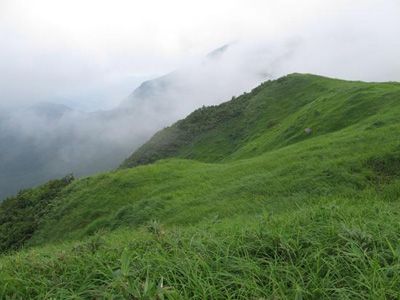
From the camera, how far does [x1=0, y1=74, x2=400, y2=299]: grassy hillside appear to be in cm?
533

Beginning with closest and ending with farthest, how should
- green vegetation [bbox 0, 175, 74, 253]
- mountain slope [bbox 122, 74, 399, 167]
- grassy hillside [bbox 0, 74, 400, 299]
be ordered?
grassy hillside [bbox 0, 74, 400, 299] → green vegetation [bbox 0, 175, 74, 253] → mountain slope [bbox 122, 74, 399, 167]

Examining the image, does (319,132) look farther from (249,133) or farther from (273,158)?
(249,133)

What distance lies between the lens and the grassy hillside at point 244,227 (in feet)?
17.5

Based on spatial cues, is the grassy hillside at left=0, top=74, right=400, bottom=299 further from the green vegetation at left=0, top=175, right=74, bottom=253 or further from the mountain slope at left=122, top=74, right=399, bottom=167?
the green vegetation at left=0, top=175, right=74, bottom=253

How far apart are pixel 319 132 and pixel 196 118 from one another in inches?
2312

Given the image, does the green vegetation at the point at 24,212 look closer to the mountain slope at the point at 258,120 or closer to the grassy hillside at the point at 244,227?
the grassy hillside at the point at 244,227

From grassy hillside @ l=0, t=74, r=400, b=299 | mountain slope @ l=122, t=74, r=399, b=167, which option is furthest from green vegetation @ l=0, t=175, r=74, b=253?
mountain slope @ l=122, t=74, r=399, b=167

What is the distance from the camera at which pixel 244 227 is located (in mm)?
8266

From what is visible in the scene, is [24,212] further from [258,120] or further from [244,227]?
[258,120]

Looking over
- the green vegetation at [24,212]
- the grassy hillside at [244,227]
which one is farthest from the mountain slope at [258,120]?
the green vegetation at [24,212]

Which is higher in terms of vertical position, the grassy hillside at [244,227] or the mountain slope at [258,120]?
the mountain slope at [258,120]

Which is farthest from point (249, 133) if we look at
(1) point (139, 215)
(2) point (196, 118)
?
(1) point (139, 215)

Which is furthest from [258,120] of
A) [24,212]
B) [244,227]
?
[244,227]

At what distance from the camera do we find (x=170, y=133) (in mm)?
91125
